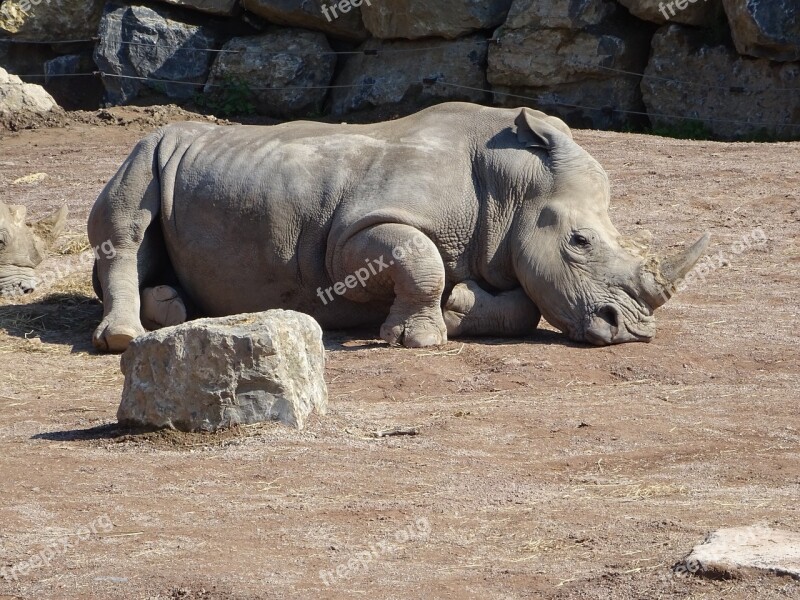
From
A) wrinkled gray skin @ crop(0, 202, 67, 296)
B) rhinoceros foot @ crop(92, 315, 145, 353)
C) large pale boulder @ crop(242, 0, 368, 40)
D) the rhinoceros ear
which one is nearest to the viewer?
rhinoceros foot @ crop(92, 315, 145, 353)

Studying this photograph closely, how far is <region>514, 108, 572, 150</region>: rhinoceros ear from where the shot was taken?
10.2 metres

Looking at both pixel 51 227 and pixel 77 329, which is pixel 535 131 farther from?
pixel 51 227

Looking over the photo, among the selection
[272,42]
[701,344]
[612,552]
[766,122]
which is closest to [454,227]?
[701,344]

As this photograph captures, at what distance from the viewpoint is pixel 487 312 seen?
10.1m

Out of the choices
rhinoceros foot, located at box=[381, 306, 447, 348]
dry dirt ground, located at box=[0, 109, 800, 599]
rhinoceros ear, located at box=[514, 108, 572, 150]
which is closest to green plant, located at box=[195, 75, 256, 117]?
dry dirt ground, located at box=[0, 109, 800, 599]

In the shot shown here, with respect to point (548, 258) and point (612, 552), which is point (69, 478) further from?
point (548, 258)

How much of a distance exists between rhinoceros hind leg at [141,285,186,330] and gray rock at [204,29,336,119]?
8928 millimetres

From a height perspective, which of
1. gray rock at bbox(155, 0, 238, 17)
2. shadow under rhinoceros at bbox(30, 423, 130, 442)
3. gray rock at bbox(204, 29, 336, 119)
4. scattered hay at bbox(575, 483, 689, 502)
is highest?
gray rock at bbox(155, 0, 238, 17)

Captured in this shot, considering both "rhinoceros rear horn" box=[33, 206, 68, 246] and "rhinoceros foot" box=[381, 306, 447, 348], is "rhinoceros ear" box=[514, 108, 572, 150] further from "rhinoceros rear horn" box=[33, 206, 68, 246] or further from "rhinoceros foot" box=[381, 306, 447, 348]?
"rhinoceros rear horn" box=[33, 206, 68, 246]

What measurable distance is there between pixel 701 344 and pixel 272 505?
181 inches

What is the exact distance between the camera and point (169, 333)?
7.19 m

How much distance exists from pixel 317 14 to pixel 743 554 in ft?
49.4

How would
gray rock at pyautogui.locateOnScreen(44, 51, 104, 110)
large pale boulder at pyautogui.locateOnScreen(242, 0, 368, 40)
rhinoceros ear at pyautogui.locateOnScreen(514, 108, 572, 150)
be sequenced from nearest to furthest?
rhinoceros ear at pyautogui.locateOnScreen(514, 108, 572, 150) < large pale boulder at pyautogui.locateOnScreen(242, 0, 368, 40) < gray rock at pyautogui.locateOnScreen(44, 51, 104, 110)

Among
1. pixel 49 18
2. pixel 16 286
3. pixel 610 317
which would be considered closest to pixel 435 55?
pixel 49 18
